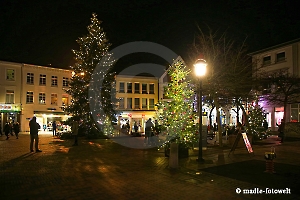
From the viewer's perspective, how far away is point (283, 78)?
24766 mm

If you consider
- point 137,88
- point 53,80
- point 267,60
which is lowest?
point 137,88

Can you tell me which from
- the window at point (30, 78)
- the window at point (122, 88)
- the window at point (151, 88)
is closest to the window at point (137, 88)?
the window at point (122, 88)

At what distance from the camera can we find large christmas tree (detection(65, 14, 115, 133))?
2627cm

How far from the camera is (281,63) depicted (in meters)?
33.6

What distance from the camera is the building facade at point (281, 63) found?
1253 inches

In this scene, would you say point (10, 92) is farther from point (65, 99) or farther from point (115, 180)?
point (115, 180)

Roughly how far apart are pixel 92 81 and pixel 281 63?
23.0 metres

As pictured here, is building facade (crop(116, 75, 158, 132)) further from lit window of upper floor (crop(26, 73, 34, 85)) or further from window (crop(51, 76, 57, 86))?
lit window of upper floor (crop(26, 73, 34, 85))

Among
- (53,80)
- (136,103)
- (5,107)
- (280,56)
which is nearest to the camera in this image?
(280,56)

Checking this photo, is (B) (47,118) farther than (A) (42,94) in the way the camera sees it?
Yes

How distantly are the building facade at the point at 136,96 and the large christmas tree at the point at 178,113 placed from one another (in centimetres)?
3496

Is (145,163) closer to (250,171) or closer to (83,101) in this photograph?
(250,171)

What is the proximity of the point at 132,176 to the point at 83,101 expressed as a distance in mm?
18831

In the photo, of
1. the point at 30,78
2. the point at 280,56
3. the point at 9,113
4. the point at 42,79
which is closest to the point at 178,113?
the point at 280,56
